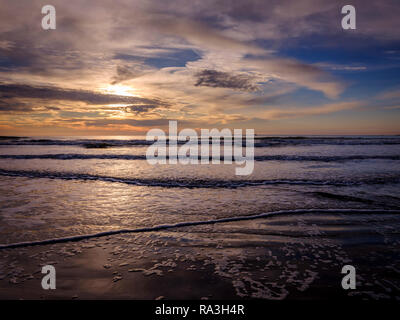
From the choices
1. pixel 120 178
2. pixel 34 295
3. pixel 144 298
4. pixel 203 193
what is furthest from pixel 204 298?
pixel 120 178

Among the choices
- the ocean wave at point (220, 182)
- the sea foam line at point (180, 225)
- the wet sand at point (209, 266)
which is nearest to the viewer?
the wet sand at point (209, 266)

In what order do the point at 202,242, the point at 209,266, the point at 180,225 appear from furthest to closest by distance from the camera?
1. the point at 180,225
2. the point at 202,242
3. the point at 209,266

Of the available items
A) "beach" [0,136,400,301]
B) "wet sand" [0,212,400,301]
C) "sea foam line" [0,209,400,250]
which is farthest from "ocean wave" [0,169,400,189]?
"wet sand" [0,212,400,301]

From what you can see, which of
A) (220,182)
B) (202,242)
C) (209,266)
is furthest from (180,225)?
(220,182)

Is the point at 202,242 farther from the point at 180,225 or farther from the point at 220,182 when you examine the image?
the point at 220,182

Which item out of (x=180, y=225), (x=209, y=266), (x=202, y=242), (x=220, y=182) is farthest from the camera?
(x=220, y=182)

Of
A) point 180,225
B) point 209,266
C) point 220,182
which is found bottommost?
point 209,266

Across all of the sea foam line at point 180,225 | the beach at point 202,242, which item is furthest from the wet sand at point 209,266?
the sea foam line at point 180,225

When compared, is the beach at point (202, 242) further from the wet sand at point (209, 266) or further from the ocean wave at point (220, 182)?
the ocean wave at point (220, 182)

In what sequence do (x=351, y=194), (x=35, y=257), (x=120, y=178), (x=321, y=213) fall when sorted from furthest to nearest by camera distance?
(x=120, y=178) → (x=351, y=194) → (x=321, y=213) → (x=35, y=257)

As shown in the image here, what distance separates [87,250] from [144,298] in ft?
5.78

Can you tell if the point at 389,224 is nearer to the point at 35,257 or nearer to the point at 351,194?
the point at 351,194

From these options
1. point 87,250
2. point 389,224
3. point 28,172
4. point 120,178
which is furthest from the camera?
point 28,172

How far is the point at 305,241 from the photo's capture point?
439cm
